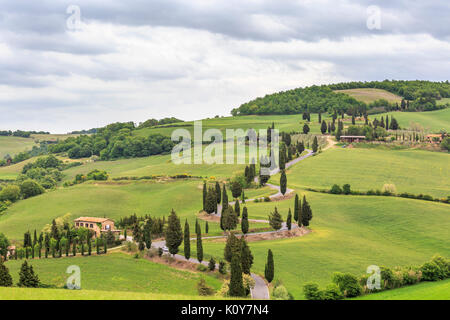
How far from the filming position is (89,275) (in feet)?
212

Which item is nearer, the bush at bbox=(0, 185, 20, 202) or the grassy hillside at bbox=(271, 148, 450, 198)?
the grassy hillside at bbox=(271, 148, 450, 198)

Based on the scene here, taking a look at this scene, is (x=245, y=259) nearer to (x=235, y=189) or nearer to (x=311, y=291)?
(x=311, y=291)

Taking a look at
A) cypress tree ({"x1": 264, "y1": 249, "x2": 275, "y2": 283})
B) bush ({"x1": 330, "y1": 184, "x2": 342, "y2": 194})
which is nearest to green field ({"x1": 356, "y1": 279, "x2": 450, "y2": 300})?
cypress tree ({"x1": 264, "y1": 249, "x2": 275, "y2": 283})

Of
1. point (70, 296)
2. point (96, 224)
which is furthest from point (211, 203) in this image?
point (70, 296)

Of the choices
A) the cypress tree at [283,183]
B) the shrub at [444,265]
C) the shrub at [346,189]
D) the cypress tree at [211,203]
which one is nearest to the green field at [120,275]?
the cypress tree at [211,203]

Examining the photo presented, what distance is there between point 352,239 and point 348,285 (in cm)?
2792

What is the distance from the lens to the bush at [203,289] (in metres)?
56.4

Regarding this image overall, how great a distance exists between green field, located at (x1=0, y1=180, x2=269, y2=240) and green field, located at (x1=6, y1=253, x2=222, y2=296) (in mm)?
24645

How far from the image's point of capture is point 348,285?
5328cm

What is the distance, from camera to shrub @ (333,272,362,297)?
53.0 m

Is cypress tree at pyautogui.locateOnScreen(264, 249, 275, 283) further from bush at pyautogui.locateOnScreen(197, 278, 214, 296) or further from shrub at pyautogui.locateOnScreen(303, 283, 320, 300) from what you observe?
bush at pyautogui.locateOnScreen(197, 278, 214, 296)
